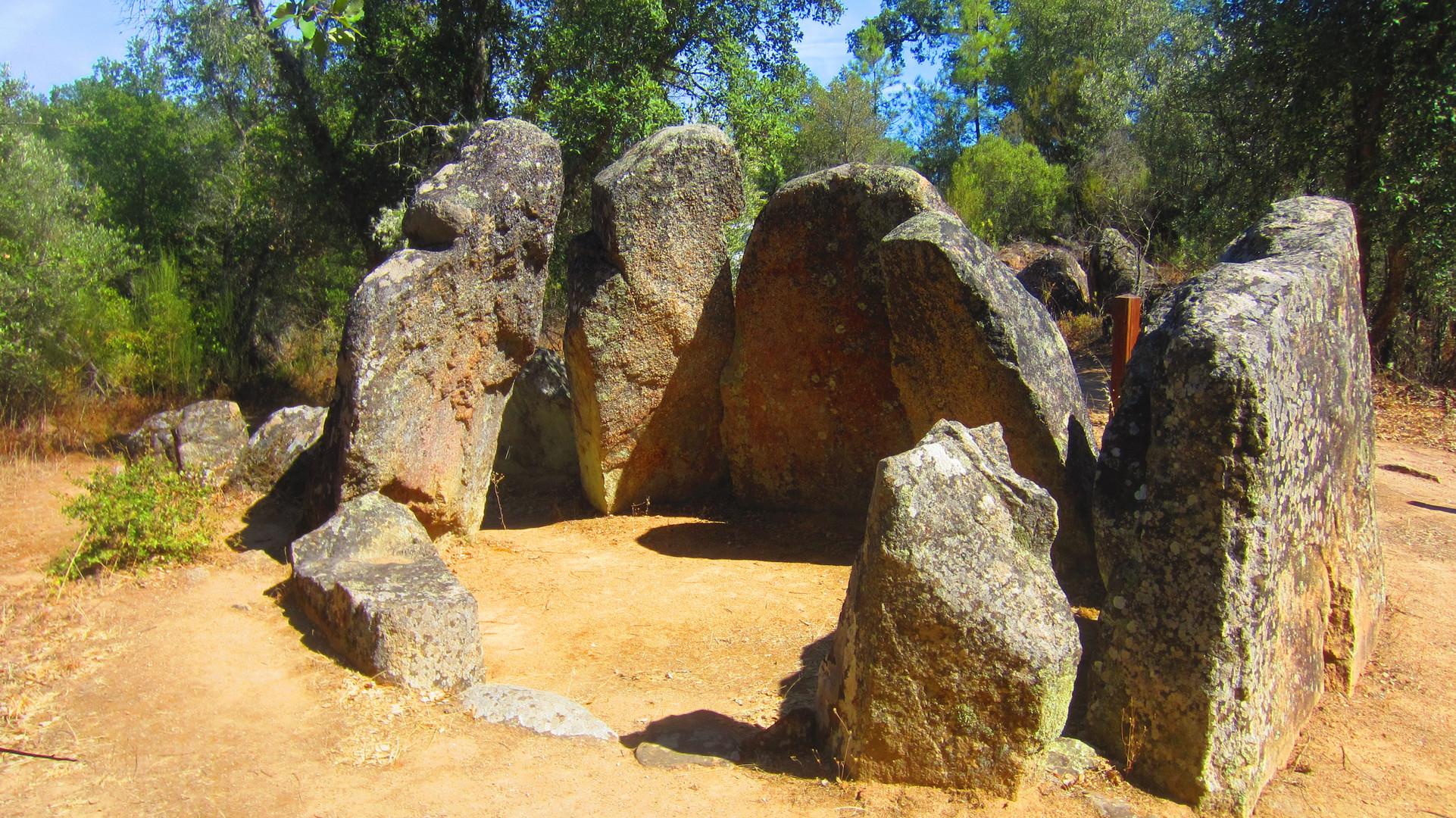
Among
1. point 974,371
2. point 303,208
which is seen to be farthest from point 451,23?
point 974,371

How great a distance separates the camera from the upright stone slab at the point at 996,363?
5.05 meters

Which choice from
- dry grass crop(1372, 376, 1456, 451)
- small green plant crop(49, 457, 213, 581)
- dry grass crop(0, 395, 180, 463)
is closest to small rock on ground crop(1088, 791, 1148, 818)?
small green plant crop(49, 457, 213, 581)

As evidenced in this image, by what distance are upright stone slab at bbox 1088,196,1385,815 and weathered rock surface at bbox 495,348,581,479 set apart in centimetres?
528

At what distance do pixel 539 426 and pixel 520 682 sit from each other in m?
4.01

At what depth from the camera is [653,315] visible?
6871 millimetres

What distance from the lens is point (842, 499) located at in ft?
22.6

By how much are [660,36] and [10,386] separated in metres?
7.31

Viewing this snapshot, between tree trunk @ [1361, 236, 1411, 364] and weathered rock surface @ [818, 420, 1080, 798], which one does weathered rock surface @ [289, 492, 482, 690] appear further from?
tree trunk @ [1361, 236, 1411, 364]

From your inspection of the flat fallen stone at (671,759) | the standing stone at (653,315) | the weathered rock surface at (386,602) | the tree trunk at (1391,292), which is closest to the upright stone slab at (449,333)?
the standing stone at (653,315)

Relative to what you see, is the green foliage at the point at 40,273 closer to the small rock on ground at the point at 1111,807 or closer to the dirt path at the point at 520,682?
the dirt path at the point at 520,682

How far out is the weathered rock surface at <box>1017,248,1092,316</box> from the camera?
→ 1409cm

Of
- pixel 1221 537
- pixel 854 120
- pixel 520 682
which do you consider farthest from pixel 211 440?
pixel 854 120

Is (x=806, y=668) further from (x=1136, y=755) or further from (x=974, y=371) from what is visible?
(x=974, y=371)

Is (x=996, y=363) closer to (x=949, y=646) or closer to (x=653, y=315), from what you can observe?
(x=949, y=646)
